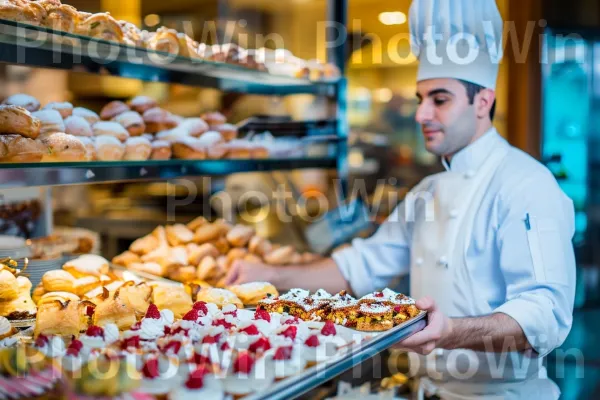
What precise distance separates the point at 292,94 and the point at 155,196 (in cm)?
235

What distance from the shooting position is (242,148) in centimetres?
246

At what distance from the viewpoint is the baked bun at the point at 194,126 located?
2.33 m

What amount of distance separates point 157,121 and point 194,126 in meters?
0.14

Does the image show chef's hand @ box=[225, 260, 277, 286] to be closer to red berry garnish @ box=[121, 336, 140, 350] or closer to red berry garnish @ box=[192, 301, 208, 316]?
red berry garnish @ box=[192, 301, 208, 316]

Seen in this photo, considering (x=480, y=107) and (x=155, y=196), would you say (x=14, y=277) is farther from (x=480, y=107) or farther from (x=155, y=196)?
(x=155, y=196)

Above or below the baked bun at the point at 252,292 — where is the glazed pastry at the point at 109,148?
above

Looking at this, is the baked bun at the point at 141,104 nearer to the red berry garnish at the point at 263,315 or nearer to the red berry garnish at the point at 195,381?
the red berry garnish at the point at 263,315

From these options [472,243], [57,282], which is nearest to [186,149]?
[57,282]

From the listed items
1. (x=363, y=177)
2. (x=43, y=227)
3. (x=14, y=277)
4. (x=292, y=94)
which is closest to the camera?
(x=14, y=277)

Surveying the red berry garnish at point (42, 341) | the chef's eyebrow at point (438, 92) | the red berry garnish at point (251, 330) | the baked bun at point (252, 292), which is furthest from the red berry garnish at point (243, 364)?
the chef's eyebrow at point (438, 92)

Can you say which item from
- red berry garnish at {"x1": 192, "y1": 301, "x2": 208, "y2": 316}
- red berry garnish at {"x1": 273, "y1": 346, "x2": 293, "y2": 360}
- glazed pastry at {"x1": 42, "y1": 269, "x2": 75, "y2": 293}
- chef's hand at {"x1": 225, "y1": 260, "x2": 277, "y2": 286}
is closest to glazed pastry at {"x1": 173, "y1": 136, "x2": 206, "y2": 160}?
chef's hand at {"x1": 225, "y1": 260, "x2": 277, "y2": 286}

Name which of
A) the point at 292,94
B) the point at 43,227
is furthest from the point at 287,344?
the point at 292,94

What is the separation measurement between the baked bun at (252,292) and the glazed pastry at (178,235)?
0.47m

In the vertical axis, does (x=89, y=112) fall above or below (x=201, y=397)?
above
